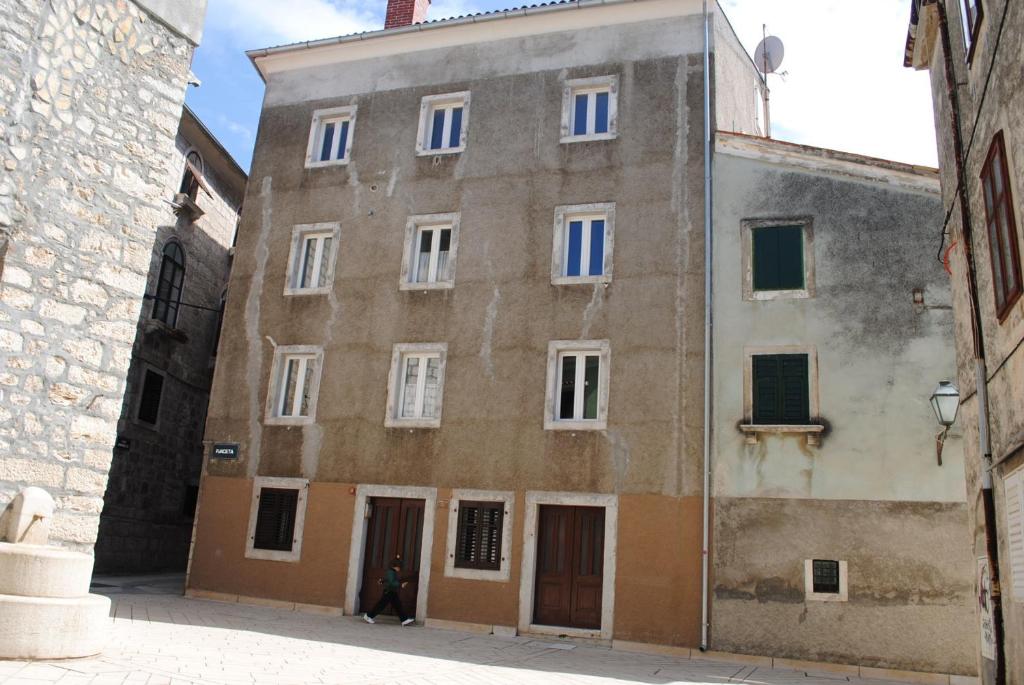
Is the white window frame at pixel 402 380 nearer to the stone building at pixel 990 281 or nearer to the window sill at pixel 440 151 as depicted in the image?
the window sill at pixel 440 151

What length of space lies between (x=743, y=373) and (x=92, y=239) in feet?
34.4

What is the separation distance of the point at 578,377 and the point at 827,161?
19.6ft

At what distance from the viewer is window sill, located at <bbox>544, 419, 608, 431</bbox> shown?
579 inches

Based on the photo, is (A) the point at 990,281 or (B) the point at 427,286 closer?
(A) the point at 990,281

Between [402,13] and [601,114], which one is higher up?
[402,13]

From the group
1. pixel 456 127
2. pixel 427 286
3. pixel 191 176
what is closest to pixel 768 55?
pixel 456 127

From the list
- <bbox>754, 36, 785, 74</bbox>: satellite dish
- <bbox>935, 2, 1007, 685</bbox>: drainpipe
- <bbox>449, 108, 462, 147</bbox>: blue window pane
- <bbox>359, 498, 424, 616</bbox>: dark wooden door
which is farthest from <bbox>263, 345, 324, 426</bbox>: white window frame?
<bbox>754, 36, 785, 74</bbox>: satellite dish

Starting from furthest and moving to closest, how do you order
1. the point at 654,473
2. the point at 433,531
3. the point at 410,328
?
the point at 410,328 → the point at 433,531 → the point at 654,473

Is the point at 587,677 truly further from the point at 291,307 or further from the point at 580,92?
the point at 580,92

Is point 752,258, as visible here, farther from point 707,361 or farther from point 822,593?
point 822,593

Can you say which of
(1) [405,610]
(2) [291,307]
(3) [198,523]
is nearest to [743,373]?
(1) [405,610]

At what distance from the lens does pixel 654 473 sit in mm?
14188

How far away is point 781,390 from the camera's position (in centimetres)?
1399

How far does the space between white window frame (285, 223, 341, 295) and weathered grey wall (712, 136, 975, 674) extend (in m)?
8.07
